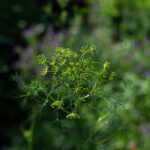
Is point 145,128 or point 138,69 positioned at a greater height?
point 138,69

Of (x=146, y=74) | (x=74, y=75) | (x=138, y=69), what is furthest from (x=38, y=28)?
(x=74, y=75)

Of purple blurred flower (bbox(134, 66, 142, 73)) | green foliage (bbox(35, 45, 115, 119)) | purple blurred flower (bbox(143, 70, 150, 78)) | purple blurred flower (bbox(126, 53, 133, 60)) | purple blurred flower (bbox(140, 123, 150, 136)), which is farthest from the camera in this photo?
purple blurred flower (bbox(126, 53, 133, 60))

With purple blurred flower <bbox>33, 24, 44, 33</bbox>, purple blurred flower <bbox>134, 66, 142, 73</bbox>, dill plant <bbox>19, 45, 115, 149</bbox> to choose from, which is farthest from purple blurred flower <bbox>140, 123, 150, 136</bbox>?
purple blurred flower <bbox>33, 24, 44, 33</bbox>

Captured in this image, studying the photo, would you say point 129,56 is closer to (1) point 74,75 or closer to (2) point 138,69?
(2) point 138,69

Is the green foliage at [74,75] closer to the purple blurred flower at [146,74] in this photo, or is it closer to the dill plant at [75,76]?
the dill plant at [75,76]

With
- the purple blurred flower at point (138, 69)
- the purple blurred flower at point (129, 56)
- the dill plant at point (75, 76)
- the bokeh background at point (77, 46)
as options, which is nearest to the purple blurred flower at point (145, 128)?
the bokeh background at point (77, 46)

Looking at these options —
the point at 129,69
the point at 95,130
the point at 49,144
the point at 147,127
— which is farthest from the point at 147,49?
the point at 95,130

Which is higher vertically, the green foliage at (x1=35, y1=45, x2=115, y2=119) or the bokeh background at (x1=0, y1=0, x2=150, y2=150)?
the bokeh background at (x1=0, y1=0, x2=150, y2=150)

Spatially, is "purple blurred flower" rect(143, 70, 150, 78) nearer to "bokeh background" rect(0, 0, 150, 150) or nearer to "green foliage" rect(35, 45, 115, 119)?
"bokeh background" rect(0, 0, 150, 150)

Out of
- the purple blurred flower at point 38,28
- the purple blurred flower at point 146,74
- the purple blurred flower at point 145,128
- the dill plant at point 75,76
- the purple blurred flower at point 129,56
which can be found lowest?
the dill plant at point 75,76
